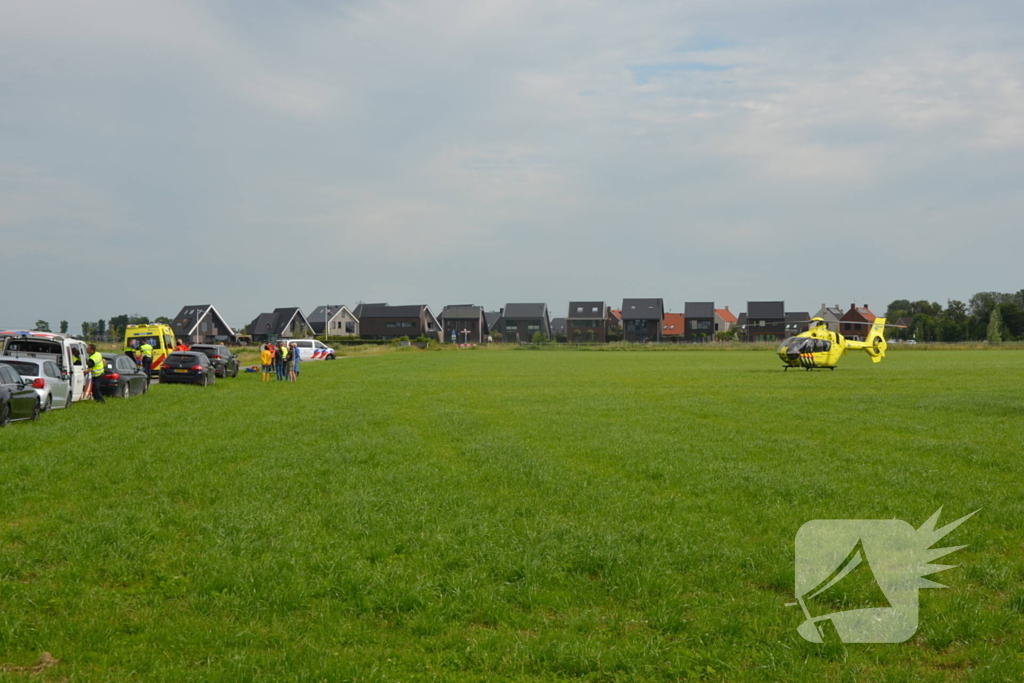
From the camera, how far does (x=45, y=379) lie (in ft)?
69.1

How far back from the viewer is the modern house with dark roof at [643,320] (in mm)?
145000

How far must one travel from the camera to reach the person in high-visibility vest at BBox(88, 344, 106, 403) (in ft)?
80.4

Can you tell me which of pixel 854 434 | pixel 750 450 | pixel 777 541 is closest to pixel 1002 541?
pixel 777 541

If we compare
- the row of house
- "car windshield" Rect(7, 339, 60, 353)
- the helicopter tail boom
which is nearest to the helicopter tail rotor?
the helicopter tail boom

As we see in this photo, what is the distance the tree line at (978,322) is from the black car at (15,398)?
11470 centimetres

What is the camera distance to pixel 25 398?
1866cm

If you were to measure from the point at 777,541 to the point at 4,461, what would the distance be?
39.0 ft

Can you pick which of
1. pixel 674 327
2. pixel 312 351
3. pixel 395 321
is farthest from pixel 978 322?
pixel 312 351

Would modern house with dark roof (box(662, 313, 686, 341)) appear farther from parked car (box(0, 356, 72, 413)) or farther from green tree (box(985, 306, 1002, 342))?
parked car (box(0, 356, 72, 413))

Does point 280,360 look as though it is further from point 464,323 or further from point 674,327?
point 674,327

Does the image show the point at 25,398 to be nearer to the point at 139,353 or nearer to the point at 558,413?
the point at 558,413

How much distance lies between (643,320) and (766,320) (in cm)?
2353
